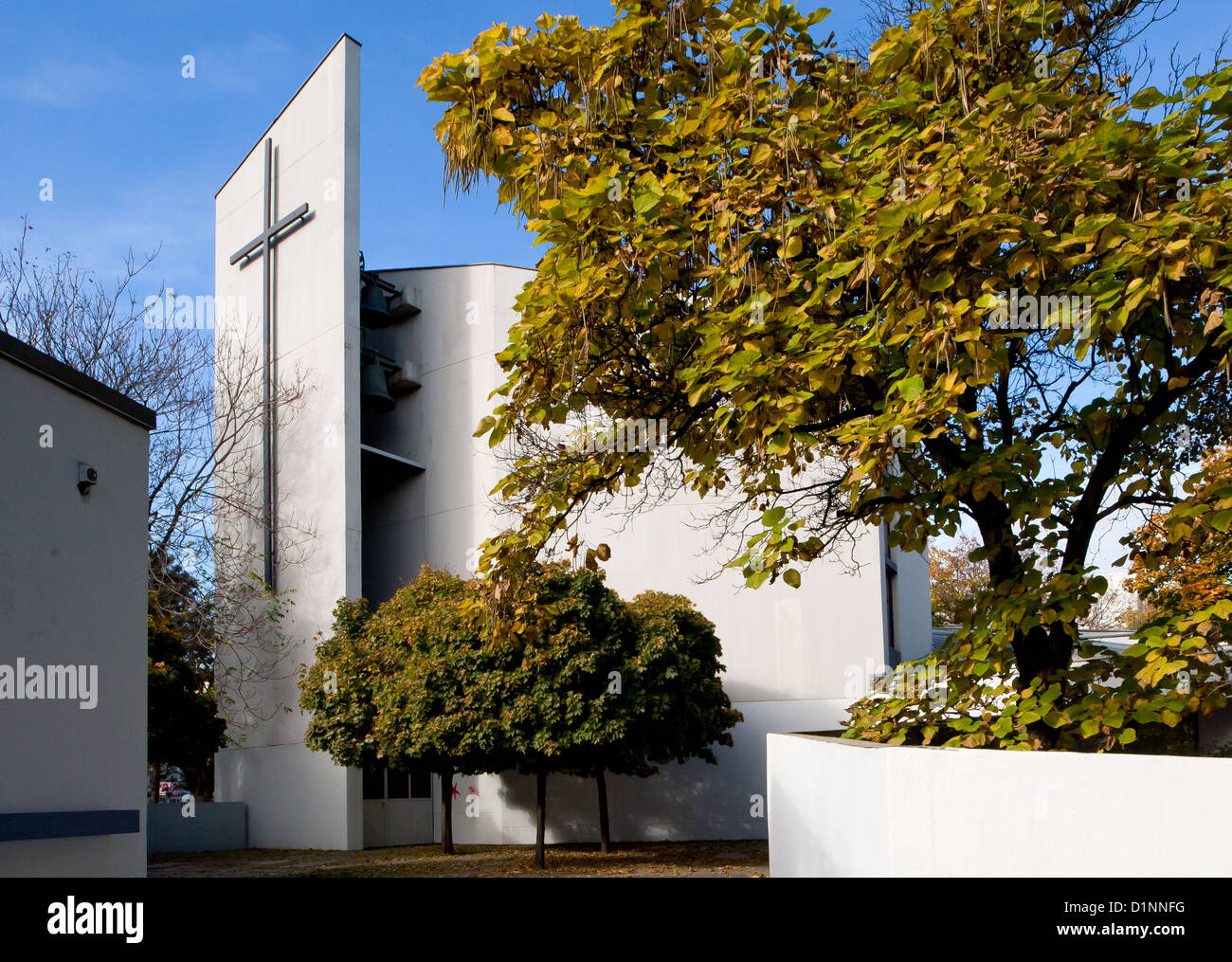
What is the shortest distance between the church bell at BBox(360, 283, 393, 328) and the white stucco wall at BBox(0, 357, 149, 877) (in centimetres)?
1695

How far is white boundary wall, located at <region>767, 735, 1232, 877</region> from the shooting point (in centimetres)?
497

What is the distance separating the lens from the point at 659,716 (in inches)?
702

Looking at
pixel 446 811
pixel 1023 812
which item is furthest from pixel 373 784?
pixel 1023 812

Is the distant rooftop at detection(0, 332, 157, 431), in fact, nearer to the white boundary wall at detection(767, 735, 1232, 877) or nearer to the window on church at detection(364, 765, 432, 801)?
the white boundary wall at detection(767, 735, 1232, 877)

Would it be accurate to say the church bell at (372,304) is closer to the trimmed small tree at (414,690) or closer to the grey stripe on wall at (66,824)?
the trimmed small tree at (414,690)

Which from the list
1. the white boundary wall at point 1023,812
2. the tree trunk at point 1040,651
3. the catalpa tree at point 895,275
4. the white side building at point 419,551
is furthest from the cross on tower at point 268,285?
the tree trunk at point 1040,651

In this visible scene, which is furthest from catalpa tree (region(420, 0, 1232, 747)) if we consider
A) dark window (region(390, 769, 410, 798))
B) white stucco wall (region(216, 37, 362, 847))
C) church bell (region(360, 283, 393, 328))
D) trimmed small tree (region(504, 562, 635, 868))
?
church bell (region(360, 283, 393, 328))

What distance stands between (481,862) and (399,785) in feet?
16.4

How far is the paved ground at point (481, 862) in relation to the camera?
1758cm

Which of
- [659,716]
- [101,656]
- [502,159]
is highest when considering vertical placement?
[502,159]
